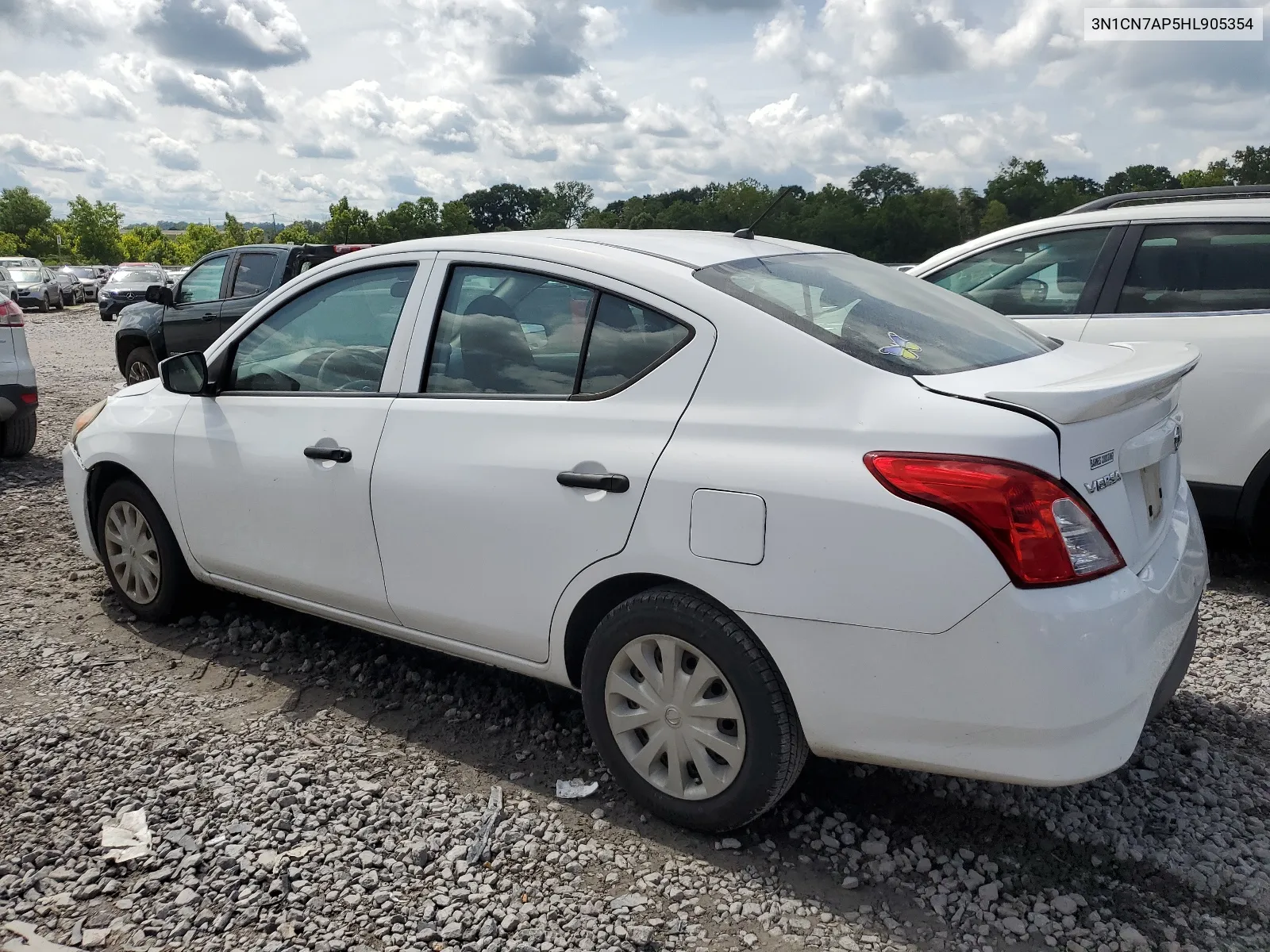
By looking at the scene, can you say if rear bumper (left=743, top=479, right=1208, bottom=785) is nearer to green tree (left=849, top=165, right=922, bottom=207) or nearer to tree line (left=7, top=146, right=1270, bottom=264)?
tree line (left=7, top=146, right=1270, bottom=264)

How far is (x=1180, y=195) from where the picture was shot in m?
5.48

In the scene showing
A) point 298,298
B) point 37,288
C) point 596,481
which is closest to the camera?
point 596,481

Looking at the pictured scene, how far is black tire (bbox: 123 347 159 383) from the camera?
37.1ft

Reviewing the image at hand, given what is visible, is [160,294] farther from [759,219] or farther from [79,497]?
[759,219]

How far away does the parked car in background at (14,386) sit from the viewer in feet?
26.2

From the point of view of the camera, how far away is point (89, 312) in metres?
37.0

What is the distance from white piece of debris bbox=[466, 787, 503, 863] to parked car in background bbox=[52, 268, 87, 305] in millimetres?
40570

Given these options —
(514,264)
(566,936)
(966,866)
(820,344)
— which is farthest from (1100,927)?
(514,264)

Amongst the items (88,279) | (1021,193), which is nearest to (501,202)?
(88,279)

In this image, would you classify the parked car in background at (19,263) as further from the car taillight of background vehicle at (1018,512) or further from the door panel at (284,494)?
the car taillight of background vehicle at (1018,512)

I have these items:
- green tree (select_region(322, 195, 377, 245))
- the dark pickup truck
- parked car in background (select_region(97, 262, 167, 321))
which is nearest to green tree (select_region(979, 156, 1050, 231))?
the dark pickup truck

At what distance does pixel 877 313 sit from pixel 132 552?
3387mm

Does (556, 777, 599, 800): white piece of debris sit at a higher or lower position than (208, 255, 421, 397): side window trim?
lower

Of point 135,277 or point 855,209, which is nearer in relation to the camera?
point 855,209
